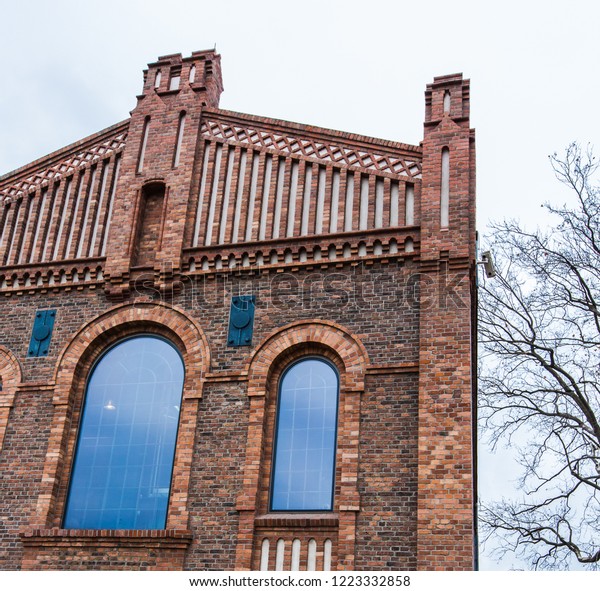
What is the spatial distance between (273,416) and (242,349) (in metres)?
1.34

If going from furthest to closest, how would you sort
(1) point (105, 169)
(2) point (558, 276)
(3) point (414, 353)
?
(2) point (558, 276), (1) point (105, 169), (3) point (414, 353)

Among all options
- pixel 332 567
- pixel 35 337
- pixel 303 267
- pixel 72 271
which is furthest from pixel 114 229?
pixel 332 567

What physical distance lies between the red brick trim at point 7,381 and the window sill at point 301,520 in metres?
5.33

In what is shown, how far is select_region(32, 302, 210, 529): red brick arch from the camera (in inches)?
552

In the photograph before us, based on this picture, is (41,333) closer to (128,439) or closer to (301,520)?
(128,439)

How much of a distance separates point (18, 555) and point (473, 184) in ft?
33.3

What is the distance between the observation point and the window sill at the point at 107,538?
13.3m

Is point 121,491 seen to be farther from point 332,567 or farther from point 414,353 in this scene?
point 414,353

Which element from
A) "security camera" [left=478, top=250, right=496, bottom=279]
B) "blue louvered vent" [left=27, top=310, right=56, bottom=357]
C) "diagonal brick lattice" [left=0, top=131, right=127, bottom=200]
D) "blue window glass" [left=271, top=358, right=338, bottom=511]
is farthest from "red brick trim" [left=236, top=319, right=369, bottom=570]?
"diagonal brick lattice" [left=0, top=131, right=127, bottom=200]

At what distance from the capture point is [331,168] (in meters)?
15.9

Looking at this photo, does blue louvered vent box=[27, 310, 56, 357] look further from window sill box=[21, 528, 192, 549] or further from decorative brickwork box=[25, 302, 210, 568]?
window sill box=[21, 528, 192, 549]

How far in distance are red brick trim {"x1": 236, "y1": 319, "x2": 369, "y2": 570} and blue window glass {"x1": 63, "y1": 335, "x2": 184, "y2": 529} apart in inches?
60.5

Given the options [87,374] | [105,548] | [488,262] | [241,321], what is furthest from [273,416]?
[488,262]

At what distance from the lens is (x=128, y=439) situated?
14680 millimetres
